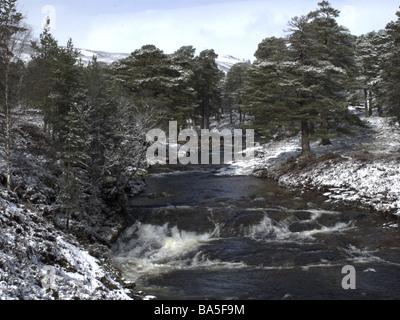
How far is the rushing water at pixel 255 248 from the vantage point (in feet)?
34.8

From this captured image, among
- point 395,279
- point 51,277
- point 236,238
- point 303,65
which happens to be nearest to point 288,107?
point 303,65

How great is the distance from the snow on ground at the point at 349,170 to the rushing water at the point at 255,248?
59.0 inches

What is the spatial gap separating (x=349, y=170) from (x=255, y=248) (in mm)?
11168

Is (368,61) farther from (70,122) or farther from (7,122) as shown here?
(7,122)

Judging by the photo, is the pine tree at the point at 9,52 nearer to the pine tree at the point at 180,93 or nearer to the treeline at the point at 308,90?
the treeline at the point at 308,90

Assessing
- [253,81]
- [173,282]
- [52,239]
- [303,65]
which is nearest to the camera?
[52,239]

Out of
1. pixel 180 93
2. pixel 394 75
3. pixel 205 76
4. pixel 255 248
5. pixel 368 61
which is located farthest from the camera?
pixel 205 76

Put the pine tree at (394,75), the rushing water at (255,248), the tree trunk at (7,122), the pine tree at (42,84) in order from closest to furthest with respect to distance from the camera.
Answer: the rushing water at (255,248), the tree trunk at (7,122), the pine tree at (42,84), the pine tree at (394,75)

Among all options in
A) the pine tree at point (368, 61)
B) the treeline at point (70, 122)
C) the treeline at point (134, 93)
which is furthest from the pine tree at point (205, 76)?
the treeline at point (70, 122)

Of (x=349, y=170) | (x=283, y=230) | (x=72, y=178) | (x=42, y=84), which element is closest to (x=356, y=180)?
(x=349, y=170)

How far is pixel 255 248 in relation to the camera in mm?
13914

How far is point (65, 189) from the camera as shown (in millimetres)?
13320

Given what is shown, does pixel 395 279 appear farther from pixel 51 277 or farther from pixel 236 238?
pixel 51 277
